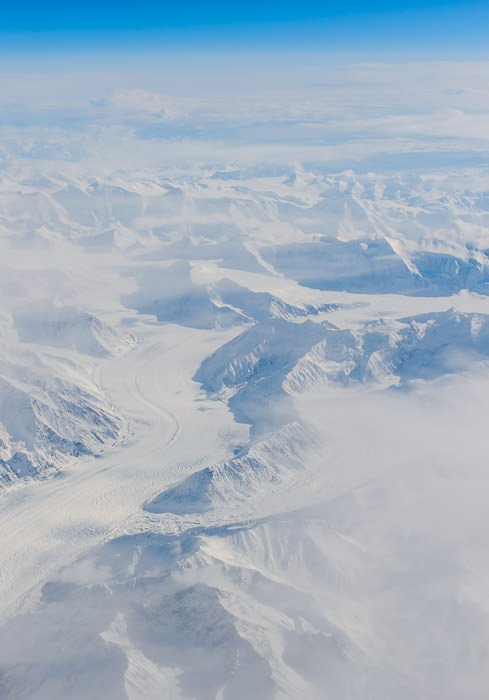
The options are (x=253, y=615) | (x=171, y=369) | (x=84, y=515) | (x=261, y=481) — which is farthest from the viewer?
(x=171, y=369)

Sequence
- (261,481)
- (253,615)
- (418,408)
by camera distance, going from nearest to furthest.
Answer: (253,615) < (261,481) < (418,408)

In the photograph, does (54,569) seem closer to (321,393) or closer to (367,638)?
(367,638)

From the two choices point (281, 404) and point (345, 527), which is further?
point (281, 404)

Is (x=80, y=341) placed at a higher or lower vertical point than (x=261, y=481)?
higher

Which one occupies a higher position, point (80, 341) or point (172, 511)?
point (80, 341)

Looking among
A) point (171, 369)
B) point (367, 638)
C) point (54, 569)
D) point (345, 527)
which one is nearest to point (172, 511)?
point (54, 569)

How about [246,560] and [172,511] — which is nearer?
[246,560]

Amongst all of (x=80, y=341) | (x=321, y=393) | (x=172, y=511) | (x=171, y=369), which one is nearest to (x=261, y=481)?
(x=172, y=511)

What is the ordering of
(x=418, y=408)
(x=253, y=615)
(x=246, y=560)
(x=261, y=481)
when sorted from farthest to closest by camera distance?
(x=418, y=408)
(x=261, y=481)
(x=246, y=560)
(x=253, y=615)

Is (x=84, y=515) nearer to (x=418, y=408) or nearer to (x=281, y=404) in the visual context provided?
(x=281, y=404)
